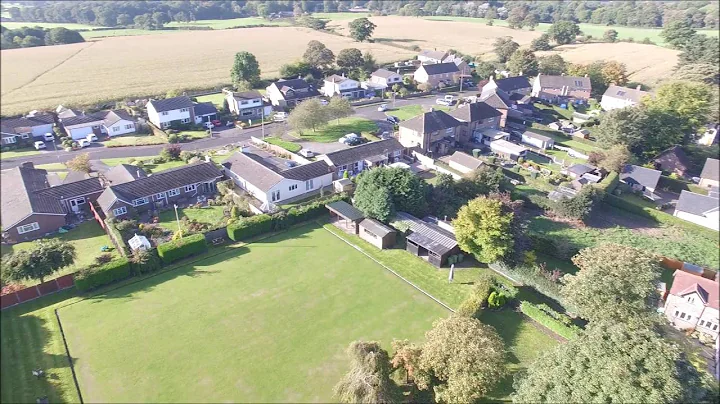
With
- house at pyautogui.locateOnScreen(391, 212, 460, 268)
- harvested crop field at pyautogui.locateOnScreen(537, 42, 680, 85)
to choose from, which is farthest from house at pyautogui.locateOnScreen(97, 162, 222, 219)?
harvested crop field at pyautogui.locateOnScreen(537, 42, 680, 85)

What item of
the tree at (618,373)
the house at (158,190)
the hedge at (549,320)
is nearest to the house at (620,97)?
the hedge at (549,320)

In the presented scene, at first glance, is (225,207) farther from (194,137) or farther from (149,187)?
(194,137)

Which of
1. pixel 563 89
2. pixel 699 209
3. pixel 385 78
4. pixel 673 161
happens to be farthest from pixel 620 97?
pixel 699 209

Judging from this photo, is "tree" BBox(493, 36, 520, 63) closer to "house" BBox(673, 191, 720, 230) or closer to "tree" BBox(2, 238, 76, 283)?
"house" BBox(673, 191, 720, 230)

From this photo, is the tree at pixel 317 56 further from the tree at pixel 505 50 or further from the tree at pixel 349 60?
the tree at pixel 505 50

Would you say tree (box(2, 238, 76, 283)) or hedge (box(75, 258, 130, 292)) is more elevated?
tree (box(2, 238, 76, 283))

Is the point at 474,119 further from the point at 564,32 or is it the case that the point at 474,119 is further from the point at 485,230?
the point at 564,32

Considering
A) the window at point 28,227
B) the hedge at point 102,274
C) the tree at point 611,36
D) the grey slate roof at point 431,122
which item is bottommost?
the hedge at point 102,274
